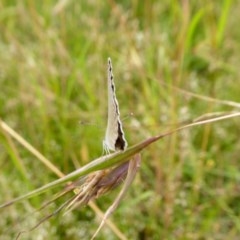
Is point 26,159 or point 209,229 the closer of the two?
point 209,229

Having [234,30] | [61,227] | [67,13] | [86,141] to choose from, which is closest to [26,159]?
[86,141]

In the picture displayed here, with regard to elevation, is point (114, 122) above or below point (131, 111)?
above

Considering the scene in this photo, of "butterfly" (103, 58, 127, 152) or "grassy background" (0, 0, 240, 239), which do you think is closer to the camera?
"butterfly" (103, 58, 127, 152)

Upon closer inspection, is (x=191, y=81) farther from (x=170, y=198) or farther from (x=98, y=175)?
(x=98, y=175)

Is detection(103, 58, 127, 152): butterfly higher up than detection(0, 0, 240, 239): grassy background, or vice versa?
detection(103, 58, 127, 152): butterfly

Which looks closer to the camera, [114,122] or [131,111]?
[114,122]

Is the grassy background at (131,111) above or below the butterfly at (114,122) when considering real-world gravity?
below

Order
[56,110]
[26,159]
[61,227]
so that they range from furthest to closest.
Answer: [56,110] < [26,159] < [61,227]

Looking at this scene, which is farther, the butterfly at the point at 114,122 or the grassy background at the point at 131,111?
the grassy background at the point at 131,111
